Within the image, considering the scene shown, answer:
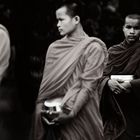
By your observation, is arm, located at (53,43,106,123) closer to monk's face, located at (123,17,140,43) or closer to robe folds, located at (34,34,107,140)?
robe folds, located at (34,34,107,140)

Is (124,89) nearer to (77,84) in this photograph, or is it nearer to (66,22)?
(77,84)

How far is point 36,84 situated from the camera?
629 cm

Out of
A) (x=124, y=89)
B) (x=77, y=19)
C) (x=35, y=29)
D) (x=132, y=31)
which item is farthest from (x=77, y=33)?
(x=35, y=29)

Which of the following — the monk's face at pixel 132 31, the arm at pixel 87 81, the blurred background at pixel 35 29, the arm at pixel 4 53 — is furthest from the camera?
the blurred background at pixel 35 29

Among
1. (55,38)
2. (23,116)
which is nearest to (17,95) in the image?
(23,116)

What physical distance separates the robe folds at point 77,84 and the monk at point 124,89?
18 centimetres

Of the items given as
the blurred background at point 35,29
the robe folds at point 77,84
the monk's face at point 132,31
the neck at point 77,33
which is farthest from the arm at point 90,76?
the blurred background at point 35,29

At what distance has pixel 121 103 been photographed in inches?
222

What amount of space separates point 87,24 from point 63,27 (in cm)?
51

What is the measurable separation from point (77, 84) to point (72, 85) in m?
0.05

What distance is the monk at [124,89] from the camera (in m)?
5.52

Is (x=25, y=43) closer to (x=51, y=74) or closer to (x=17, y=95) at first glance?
(x=17, y=95)

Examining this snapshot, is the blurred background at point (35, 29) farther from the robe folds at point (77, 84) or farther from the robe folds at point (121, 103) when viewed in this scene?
the robe folds at point (77, 84)

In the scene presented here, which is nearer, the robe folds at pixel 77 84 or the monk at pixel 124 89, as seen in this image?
the robe folds at pixel 77 84
